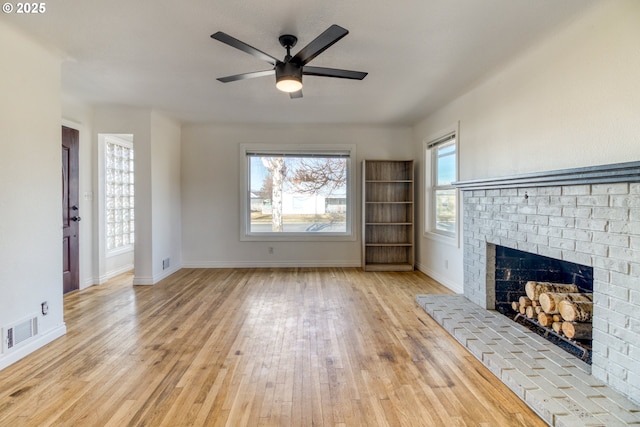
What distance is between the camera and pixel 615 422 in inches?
60.4

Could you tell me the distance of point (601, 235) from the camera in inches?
73.8

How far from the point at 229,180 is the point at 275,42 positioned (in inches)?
127

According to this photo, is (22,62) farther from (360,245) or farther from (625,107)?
(360,245)

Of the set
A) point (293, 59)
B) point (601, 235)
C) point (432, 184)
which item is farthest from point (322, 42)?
point (432, 184)

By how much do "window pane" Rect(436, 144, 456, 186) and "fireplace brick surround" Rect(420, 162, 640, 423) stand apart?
162 cm

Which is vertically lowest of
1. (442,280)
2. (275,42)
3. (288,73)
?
(442,280)

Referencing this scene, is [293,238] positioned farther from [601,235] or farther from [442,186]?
[601,235]

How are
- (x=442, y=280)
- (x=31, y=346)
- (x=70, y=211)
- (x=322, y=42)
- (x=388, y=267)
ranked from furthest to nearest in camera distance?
(x=388, y=267)
(x=442, y=280)
(x=70, y=211)
(x=31, y=346)
(x=322, y=42)

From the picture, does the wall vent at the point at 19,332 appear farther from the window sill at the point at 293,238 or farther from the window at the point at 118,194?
the window sill at the point at 293,238

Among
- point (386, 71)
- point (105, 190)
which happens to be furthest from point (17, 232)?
point (386, 71)

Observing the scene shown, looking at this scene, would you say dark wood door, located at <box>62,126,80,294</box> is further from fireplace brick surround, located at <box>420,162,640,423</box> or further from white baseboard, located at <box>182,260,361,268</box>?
fireplace brick surround, located at <box>420,162,640,423</box>

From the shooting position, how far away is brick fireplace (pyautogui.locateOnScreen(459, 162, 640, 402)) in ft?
5.56

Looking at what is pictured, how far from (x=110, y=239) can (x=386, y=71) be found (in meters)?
4.59

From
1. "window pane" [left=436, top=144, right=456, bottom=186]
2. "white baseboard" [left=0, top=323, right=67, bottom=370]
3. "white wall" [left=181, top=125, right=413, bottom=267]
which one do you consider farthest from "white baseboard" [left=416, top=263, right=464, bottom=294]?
"white baseboard" [left=0, top=323, right=67, bottom=370]
